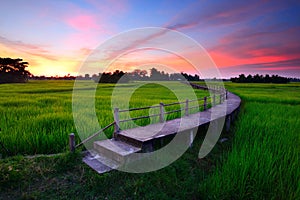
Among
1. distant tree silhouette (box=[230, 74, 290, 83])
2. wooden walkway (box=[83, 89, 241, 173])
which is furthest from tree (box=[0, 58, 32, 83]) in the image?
distant tree silhouette (box=[230, 74, 290, 83])

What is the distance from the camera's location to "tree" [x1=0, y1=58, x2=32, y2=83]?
44.6 meters

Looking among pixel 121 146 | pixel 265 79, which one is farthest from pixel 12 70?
pixel 265 79

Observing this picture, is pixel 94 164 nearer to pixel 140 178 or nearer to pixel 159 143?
pixel 140 178

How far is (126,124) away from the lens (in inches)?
262

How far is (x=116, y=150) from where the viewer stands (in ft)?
14.6

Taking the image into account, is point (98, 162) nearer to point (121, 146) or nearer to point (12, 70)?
point (121, 146)

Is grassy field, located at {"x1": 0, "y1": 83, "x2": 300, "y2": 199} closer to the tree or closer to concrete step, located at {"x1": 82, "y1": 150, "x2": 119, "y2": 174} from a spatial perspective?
concrete step, located at {"x1": 82, "y1": 150, "x2": 119, "y2": 174}

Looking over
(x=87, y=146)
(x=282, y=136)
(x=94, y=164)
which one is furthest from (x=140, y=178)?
(x=282, y=136)

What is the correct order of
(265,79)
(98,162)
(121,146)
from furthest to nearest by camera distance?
(265,79), (121,146), (98,162)

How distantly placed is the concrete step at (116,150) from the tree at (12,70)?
50149 mm

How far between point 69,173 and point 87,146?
1.19m

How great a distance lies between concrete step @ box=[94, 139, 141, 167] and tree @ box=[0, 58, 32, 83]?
50.1 metres

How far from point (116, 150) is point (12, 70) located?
55.3 m

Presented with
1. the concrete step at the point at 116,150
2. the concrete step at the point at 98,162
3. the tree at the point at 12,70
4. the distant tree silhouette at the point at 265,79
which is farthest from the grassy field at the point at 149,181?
the distant tree silhouette at the point at 265,79
